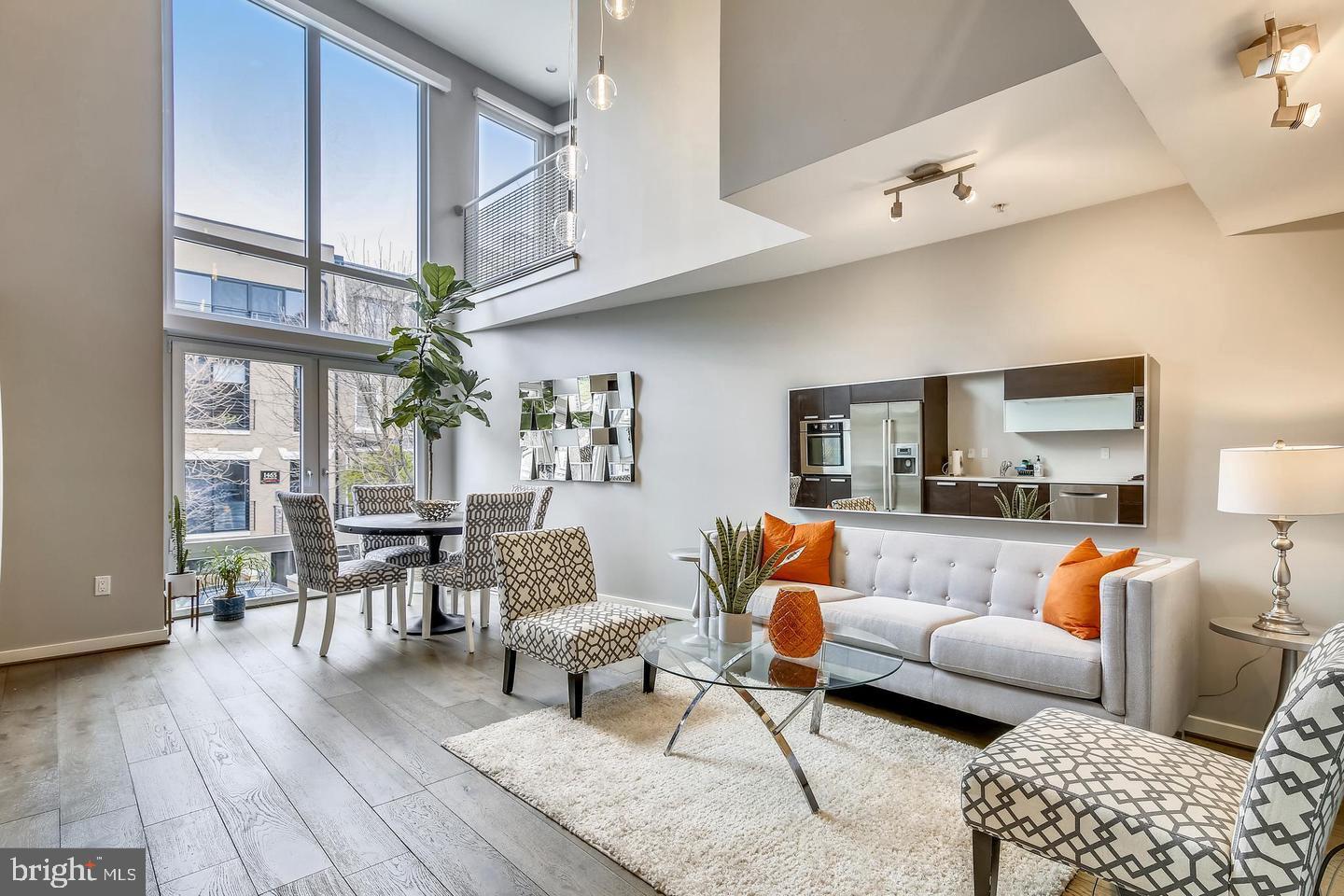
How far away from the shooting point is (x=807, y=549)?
151 inches

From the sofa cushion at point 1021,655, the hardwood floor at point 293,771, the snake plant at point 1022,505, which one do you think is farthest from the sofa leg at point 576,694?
the snake plant at point 1022,505

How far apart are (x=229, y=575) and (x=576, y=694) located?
347 centimetres

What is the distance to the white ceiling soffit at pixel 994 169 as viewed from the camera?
225cm

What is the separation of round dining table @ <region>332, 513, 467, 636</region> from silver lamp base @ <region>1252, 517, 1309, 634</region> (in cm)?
410

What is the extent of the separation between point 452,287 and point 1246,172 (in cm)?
536

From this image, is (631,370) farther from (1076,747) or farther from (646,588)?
(1076,747)

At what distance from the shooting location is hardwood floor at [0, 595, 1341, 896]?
192 cm

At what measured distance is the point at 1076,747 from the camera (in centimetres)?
169

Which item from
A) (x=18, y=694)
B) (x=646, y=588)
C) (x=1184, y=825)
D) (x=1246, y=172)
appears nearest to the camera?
(x=1184, y=825)

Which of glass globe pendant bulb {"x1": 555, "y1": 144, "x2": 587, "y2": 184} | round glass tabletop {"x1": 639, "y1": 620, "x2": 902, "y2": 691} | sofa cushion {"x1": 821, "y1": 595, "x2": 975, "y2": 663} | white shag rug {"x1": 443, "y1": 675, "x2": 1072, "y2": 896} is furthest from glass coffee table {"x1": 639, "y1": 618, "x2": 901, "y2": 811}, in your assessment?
glass globe pendant bulb {"x1": 555, "y1": 144, "x2": 587, "y2": 184}

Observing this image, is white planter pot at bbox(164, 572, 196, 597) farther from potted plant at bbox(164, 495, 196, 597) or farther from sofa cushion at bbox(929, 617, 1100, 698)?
sofa cushion at bbox(929, 617, 1100, 698)

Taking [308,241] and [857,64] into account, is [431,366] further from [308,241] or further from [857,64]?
[857,64]

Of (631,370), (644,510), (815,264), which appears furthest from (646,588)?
(815,264)

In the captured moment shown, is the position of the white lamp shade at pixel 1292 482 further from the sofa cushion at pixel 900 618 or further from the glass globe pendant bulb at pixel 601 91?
the glass globe pendant bulb at pixel 601 91
